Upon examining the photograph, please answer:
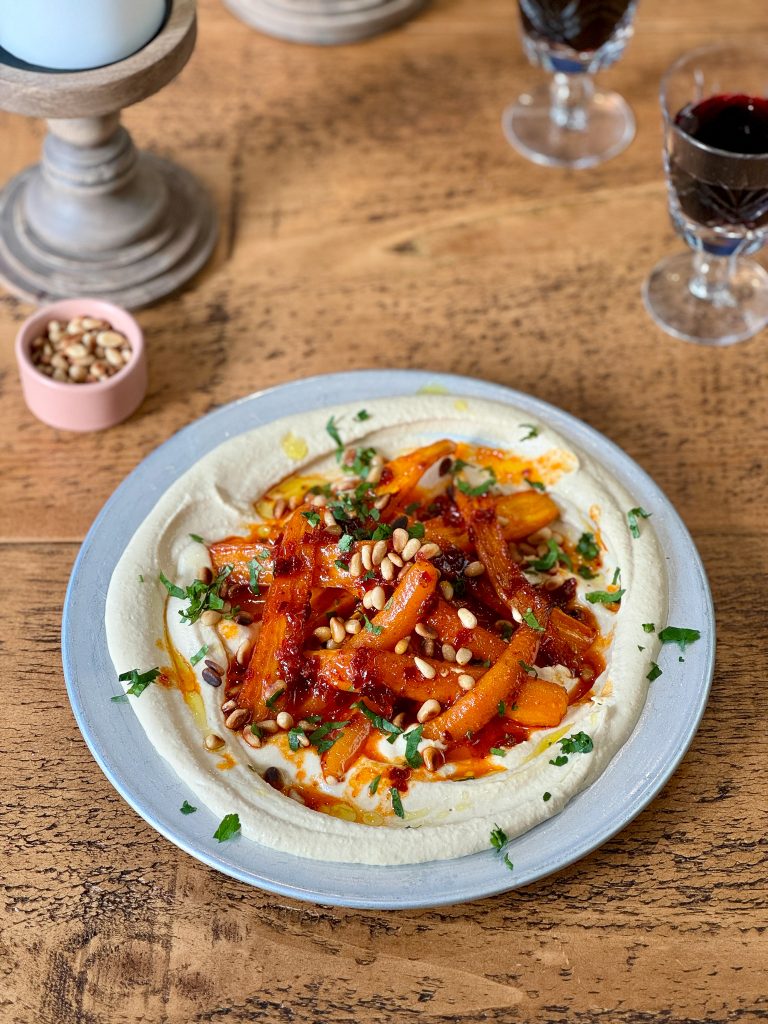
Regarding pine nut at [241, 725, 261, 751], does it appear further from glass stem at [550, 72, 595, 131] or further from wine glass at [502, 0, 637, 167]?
glass stem at [550, 72, 595, 131]

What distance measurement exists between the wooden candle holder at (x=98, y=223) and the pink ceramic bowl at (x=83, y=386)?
23 cm

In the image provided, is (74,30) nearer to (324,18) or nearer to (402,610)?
(324,18)

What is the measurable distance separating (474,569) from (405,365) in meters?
0.80

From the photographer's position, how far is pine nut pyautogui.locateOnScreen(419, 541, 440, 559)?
2176 millimetres

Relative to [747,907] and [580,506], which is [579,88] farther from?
[747,907]

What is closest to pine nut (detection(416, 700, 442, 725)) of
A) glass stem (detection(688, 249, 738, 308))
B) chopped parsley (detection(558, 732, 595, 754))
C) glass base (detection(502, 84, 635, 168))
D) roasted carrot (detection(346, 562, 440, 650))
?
roasted carrot (detection(346, 562, 440, 650))

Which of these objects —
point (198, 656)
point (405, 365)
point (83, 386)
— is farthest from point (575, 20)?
point (198, 656)

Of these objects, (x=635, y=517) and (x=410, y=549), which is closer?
(x=410, y=549)

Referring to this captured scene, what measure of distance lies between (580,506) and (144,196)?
1.42 metres

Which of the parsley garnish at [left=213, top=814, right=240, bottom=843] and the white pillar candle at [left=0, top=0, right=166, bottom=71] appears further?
the white pillar candle at [left=0, top=0, right=166, bottom=71]

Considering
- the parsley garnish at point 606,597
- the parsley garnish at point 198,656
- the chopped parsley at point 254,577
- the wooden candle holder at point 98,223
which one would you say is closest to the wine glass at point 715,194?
the parsley garnish at point 606,597

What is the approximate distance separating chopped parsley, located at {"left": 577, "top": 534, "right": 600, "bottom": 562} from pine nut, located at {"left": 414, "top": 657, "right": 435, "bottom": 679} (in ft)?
1.45

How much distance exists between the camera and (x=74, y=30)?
2484mm

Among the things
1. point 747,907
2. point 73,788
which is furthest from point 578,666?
point 73,788
